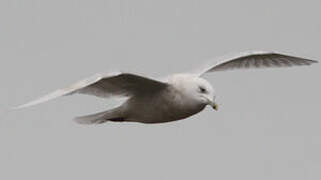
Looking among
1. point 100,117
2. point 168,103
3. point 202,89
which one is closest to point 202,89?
point 202,89

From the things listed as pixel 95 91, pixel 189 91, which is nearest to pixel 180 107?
pixel 189 91

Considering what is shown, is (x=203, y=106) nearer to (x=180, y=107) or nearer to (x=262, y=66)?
(x=180, y=107)

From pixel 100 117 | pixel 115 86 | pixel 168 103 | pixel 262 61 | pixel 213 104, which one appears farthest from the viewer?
pixel 262 61

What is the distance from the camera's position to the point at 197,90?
11.2 metres

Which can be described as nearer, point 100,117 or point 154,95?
point 154,95

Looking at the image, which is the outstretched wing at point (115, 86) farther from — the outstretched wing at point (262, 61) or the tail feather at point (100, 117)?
the outstretched wing at point (262, 61)

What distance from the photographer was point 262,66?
13.2 metres

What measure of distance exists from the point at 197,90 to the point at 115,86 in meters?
0.86

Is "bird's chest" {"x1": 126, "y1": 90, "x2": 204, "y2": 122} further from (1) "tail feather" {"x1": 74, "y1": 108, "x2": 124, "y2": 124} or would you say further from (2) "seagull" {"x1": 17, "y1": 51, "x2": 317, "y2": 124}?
(1) "tail feather" {"x1": 74, "y1": 108, "x2": 124, "y2": 124}

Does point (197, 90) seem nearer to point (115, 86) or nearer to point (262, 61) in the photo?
point (115, 86)

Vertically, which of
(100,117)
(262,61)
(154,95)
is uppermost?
(154,95)

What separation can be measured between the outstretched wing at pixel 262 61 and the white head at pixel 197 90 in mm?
1517

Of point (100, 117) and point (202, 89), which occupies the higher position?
point (202, 89)

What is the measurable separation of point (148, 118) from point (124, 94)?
359mm
